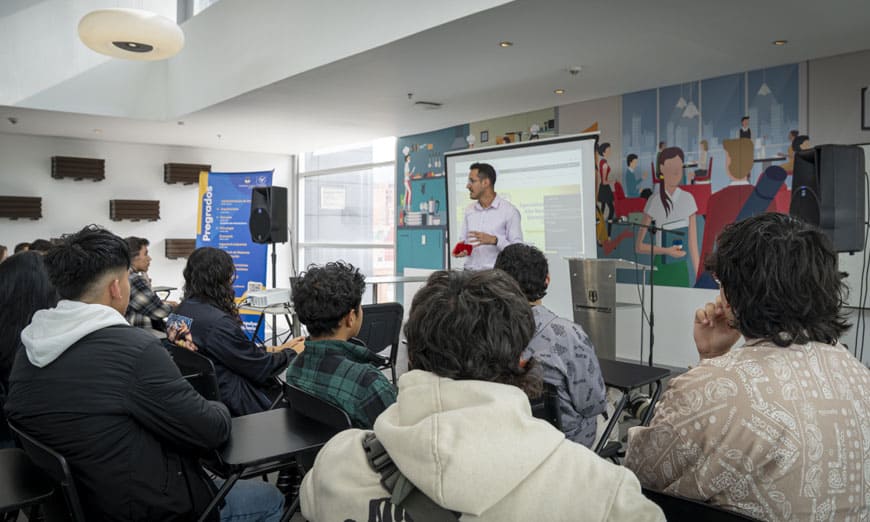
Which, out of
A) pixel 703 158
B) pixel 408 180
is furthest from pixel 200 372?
pixel 408 180

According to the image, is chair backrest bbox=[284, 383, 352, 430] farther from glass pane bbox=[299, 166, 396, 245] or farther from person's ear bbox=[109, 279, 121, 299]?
glass pane bbox=[299, 166, 396, 245]

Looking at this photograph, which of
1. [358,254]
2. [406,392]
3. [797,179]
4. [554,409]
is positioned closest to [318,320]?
[554,409]

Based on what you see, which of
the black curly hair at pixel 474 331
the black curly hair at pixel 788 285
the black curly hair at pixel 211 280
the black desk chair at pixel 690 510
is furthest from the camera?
the black curly hair at pixel 211 280

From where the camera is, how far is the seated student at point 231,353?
8.73 feet

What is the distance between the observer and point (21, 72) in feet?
21.8

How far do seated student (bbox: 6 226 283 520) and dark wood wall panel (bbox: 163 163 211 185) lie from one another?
857 cm

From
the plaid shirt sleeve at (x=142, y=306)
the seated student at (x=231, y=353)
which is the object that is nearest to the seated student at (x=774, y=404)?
the seated student at (x=231, y=353)

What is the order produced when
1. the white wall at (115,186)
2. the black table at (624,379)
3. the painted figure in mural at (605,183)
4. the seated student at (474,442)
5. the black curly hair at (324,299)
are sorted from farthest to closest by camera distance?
the white wall at (115,186) → the painted figure in mural at (605,183) → the black table at (624,379) → the black curly hair at (324,299) → the seated student at (474,442)

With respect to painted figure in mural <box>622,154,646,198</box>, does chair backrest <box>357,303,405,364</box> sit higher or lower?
lower

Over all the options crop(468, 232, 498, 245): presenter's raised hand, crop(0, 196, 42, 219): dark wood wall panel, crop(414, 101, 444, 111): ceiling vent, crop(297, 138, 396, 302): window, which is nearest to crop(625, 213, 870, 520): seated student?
crop(468, 232, 498, 245): presenter's raised hand

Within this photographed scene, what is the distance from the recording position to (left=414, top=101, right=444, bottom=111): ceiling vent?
655 cm

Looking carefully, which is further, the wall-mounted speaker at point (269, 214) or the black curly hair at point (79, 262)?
the wall-mounted speaker at point (269, 214)

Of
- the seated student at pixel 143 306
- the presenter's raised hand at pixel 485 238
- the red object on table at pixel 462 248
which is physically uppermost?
the presenter's raised hand at pixel 485 238

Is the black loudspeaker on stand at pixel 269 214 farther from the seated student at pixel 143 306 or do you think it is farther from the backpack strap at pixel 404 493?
the backpack strap at pixel 404 493
